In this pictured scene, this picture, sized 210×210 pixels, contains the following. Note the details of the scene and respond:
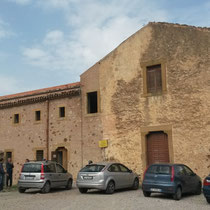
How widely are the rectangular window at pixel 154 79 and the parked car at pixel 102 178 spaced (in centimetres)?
540

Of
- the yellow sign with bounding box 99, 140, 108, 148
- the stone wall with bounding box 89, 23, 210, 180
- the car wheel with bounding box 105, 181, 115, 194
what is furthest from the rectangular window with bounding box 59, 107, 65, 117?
the car wheel with bounding box 105, 181, 115, 194

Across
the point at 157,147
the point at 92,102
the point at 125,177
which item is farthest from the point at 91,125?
the point at 125,177

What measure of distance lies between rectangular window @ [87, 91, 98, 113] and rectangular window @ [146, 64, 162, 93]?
3715 mm

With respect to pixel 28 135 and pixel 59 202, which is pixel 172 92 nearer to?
pixel 59 202

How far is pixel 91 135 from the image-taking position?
1878 cm

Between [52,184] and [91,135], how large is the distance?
17.0 feet

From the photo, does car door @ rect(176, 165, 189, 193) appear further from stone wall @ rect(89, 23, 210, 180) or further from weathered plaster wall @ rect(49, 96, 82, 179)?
weathered plaster wall @ rect(49, 96, 82, 179)

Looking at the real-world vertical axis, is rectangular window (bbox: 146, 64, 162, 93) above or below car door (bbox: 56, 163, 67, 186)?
above

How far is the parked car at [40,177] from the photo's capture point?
13.7m

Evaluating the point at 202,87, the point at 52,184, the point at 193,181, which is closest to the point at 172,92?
the point at 202,87

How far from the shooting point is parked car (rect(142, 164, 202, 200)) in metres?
11.3

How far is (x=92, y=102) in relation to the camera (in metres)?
20.2

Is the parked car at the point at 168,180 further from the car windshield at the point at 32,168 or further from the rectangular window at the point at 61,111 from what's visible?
the rectangular window at the point at 61,111

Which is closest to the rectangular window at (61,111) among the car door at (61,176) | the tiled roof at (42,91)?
the tiled roof at (42,91)
